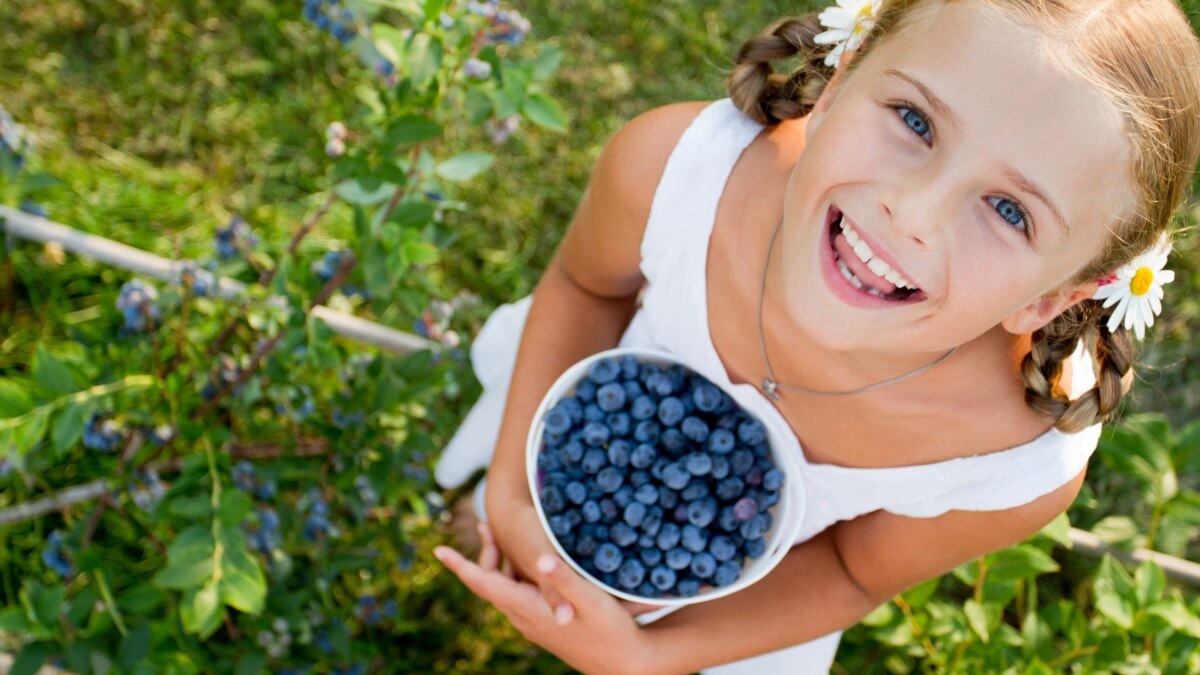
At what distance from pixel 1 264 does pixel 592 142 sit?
1237 millimetres

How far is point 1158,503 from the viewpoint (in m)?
1.60

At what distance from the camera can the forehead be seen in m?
0.78

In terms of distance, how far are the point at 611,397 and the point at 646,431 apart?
57 mm

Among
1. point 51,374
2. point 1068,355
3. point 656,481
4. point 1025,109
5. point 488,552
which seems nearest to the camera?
point 1025,109

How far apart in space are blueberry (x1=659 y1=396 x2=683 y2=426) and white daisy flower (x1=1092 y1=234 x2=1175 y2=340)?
0.44 m

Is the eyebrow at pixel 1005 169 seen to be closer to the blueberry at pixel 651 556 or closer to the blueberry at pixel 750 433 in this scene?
the blueberry at pixel 750 433

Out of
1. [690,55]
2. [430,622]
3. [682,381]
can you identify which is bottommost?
[430,622]

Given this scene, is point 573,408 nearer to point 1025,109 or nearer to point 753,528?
point 753,528

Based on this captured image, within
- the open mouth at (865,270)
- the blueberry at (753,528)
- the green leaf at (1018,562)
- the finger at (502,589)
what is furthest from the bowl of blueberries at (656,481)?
the green leaf at (1018,562)

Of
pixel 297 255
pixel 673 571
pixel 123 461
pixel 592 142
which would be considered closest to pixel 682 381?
pixel 673 571

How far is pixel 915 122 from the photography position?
853mm

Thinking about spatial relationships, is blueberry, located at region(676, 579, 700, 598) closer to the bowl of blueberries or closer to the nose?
the bowl of blueberries

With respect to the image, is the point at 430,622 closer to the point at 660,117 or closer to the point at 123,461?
the point at 123,461

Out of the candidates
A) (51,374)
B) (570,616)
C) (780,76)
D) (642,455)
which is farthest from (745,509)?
(51,374)
